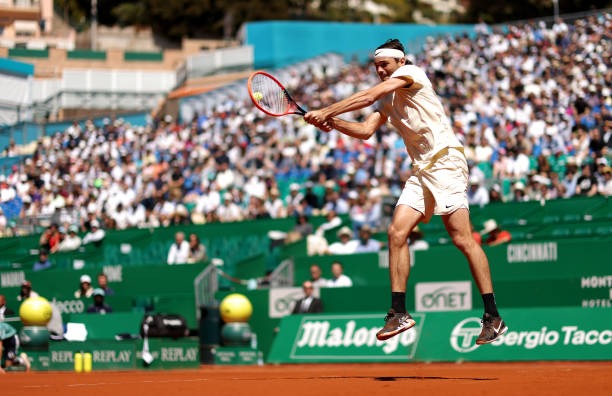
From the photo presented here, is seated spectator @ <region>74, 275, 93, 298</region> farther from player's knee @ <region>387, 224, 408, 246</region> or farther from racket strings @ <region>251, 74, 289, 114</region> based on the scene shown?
player's knee @ <region>387, 224, 408, 246</region>

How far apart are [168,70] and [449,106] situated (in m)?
37.9

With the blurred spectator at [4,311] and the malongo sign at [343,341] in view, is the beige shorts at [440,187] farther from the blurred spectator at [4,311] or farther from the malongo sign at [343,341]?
the blurred spectator at [4,311]

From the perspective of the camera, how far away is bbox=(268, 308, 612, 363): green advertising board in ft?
48.2

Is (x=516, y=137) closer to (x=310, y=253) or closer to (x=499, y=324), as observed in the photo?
(x=310, y=253)

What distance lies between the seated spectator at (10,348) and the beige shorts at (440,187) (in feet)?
33.6

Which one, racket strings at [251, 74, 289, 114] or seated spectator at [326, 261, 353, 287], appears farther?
seated spectator at [326, 261, 353, 287]

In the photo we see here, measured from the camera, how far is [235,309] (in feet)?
59.4

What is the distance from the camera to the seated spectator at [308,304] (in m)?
17.7

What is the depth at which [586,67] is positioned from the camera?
1021 inches

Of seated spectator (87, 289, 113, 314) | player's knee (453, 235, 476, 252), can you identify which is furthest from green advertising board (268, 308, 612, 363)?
player's knee (453, 235, 476, 252)

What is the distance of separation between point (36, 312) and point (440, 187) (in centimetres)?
1073

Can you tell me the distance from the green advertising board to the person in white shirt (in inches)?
182

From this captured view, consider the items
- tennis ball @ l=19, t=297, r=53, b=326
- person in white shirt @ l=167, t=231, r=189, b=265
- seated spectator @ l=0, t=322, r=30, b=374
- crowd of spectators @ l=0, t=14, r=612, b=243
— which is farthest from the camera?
crowd of spectators @ l=0, t=14, r=612, b=243

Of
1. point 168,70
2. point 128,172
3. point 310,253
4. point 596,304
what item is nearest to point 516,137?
point 310,253
